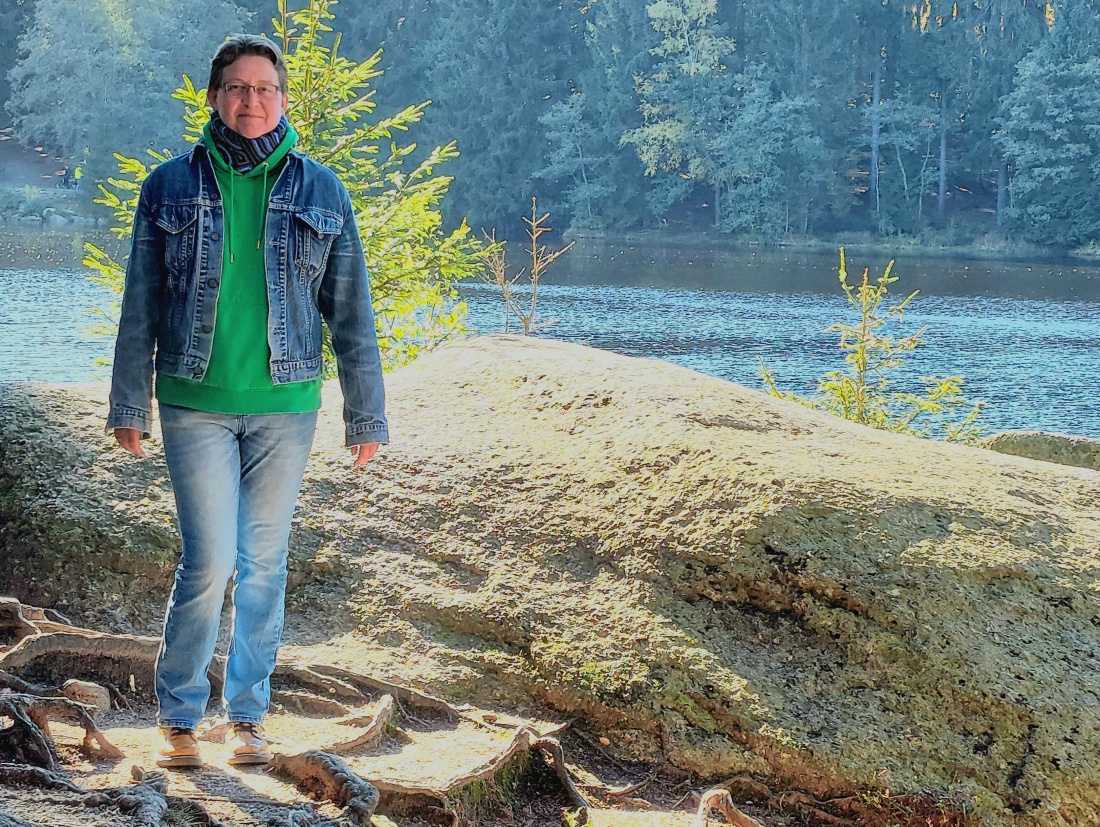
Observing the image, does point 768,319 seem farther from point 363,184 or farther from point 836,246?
point 836,246

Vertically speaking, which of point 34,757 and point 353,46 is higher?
point 353,46

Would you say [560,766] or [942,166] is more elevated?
[942,166]

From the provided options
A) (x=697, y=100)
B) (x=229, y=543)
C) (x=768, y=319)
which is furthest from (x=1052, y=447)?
(x=697, y=100)

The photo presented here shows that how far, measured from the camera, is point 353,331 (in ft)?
9.88

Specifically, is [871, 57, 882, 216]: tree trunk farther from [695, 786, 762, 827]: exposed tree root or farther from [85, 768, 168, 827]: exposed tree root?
[85, 768, 168, 827]: exposed tree root

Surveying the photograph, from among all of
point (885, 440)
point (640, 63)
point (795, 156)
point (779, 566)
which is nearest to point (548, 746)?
point (779, 566)

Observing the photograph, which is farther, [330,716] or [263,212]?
[330,716]

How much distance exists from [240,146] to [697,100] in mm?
53395

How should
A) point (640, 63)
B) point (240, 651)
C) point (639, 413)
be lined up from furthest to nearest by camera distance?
point (640, 63)
point (639, 413)
point (240, 651)

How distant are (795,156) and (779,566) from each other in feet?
163

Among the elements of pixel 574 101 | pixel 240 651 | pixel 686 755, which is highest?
pixel 574 101

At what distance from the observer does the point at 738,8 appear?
5656cm

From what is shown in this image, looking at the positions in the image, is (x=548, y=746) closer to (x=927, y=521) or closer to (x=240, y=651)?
(x=240, y=651)

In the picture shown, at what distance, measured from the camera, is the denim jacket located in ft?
9.12
